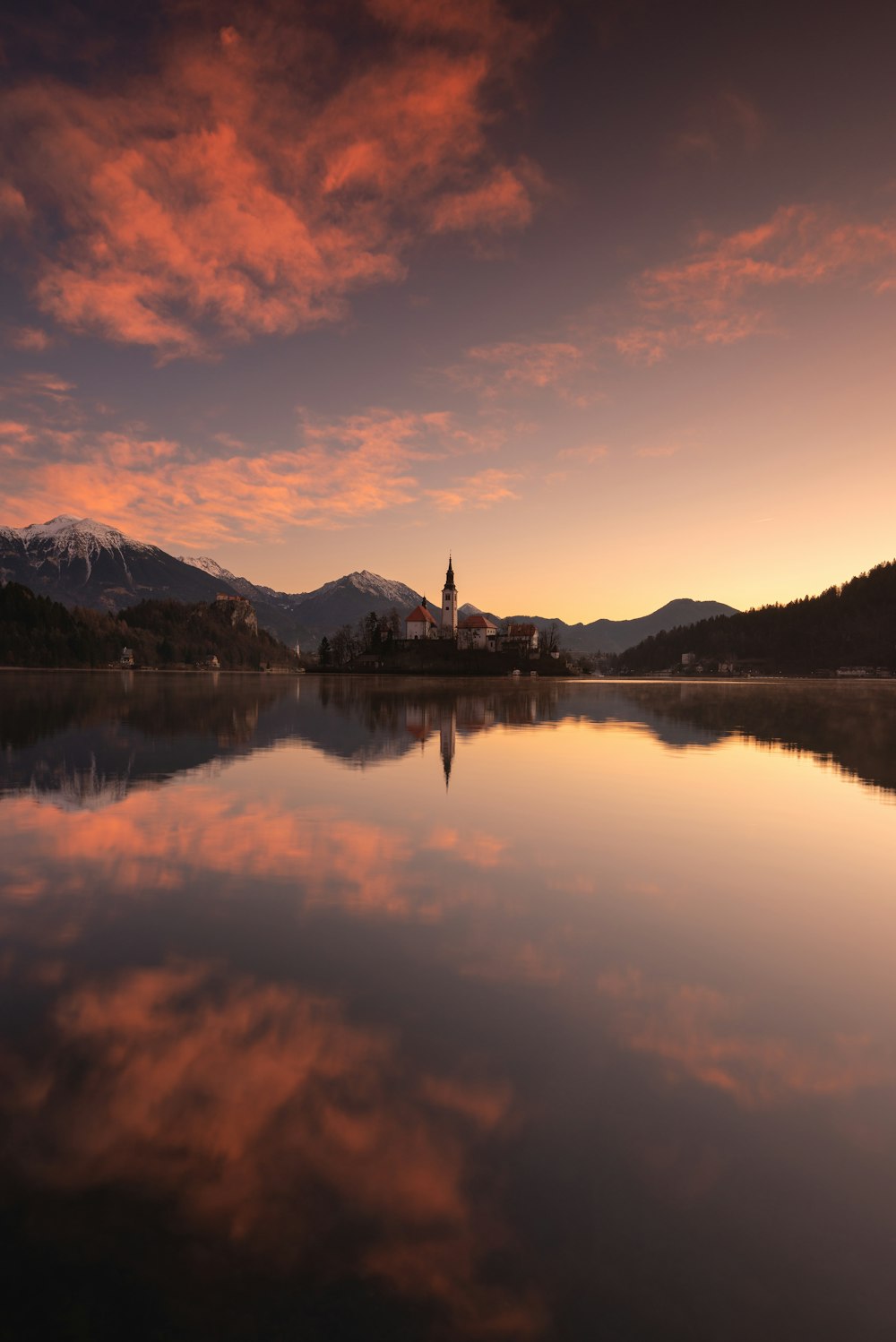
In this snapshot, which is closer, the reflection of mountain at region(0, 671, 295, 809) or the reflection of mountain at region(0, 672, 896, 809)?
the reflection of mountain at region(0, 671, 295, 809)

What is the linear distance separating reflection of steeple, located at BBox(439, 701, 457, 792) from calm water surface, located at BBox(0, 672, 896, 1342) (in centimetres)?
1218

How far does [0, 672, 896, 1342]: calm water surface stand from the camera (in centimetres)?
495

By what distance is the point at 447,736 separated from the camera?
4328 cm

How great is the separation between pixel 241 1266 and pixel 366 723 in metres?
46.0

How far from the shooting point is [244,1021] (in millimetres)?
8625

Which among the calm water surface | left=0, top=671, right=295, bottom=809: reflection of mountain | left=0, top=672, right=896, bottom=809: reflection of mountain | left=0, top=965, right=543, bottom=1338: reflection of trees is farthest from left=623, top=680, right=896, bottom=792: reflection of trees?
left=0, top=671, right=295, bottom=809: reflection of mountain

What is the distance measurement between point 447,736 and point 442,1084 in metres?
36.0

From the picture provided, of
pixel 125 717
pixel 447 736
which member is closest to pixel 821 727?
pixel 447 736

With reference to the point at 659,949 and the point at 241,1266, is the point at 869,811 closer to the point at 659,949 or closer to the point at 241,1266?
the point at 659,949

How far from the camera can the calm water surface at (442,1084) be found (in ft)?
16.2

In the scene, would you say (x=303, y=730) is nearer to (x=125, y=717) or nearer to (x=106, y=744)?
(x=106, y=744)

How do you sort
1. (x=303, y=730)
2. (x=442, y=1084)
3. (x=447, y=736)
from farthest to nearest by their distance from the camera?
(x=303, y=730), (x=447, y=736), (x=442, y=1084)

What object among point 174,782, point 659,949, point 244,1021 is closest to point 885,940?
point 659,949

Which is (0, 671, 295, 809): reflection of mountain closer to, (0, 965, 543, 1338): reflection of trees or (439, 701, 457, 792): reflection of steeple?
(439, 701, 457, 792): reflection of steeple
